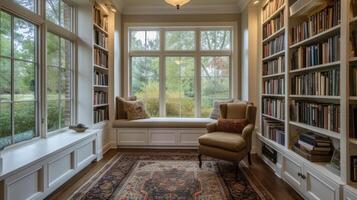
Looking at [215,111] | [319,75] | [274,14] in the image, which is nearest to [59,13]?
[274,14]

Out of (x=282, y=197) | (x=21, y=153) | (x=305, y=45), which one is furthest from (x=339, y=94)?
(x=21, y=153)

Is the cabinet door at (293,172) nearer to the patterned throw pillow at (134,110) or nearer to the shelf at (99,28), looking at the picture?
the patterned throw pillow at (134,110)

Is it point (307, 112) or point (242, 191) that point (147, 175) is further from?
point (307, 112)

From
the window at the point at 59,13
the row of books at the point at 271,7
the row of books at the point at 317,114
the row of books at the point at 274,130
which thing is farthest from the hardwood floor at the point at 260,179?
the row of books at the point at 271,7

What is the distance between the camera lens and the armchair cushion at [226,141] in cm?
320

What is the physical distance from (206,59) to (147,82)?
53.9 inches

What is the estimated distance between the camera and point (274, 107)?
3566mm

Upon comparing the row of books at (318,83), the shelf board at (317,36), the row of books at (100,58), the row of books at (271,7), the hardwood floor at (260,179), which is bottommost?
the hardwood floor at (260,179)

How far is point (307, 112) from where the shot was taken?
269 centimetres

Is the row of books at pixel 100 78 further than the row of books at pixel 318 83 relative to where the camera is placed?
Yes

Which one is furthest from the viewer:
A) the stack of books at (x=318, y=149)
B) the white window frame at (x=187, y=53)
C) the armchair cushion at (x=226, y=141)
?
the white window frame at (x=187, y=53)

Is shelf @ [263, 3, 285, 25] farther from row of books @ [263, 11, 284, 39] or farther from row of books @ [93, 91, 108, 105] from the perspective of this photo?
row of books @ [93, 91, 108, 105]

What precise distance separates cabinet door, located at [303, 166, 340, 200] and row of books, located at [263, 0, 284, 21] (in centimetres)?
217

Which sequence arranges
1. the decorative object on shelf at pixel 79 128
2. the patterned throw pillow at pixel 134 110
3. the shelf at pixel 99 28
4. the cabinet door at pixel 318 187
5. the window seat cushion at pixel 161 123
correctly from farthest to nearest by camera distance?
1. the patterned throw pillow at pixel 134 110
2. the window seat cushion at pixel 161 123
3. the shelf at pixel 99 28
4. the decorative object on shelf at pixel 79 128
5. the cabinet door at pixel 318 187
